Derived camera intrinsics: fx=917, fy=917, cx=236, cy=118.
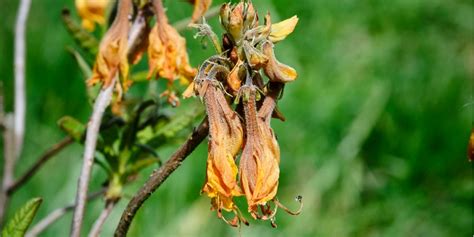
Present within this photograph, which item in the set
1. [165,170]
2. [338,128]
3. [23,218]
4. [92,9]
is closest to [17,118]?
[92,9]

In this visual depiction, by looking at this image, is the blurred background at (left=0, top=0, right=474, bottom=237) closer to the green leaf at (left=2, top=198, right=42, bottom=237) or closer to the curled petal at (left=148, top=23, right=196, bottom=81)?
the curled petal at (left=148, top=23, right=196, bottom=81)

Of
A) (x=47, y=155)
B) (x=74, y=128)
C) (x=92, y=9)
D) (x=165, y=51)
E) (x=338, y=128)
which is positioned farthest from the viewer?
(x=338, y=128)

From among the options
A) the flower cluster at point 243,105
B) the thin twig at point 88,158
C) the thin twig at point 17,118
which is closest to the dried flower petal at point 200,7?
the thin twig at point 88,158

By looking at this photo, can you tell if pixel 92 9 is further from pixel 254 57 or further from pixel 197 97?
pixel 254 57

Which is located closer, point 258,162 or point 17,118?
point 258,162

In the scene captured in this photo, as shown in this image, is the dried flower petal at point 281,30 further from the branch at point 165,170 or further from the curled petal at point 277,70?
the branch at point 165,170

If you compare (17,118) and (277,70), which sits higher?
(277,70)
